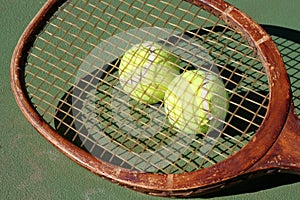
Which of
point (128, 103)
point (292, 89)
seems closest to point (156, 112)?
point (128, 103)

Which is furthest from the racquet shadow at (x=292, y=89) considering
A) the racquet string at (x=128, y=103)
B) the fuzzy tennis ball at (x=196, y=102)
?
the fuzzy tennis ball at (x=196, y=102)

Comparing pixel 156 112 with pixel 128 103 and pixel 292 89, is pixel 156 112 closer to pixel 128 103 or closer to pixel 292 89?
pixel 128 103

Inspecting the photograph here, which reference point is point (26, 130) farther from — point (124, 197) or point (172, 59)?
point (172, 59)

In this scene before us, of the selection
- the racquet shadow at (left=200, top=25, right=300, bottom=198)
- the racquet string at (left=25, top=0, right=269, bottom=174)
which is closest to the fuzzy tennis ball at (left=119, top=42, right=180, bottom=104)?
the racquet string at (left=25, top=0, right=269, bottom=174)

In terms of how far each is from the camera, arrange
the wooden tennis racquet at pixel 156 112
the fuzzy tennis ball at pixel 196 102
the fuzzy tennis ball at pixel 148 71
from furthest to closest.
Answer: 1. the fuzzy tennis ball at pixel 148 71
2. the fuzzy tennis ball at pixel 196 102
3. the wooden tennis racquet at pixel 156 112

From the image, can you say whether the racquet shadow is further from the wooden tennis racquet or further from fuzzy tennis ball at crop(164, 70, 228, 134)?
fuzzy tennis ball at crop(164, 70, 228, 134)

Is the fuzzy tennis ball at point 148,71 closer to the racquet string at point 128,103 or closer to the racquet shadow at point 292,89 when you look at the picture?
the racquet string at point 128,103

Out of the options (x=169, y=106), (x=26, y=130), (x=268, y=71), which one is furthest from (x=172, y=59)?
(x=26, y=130)
